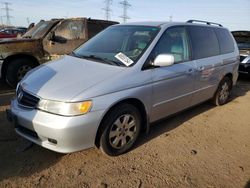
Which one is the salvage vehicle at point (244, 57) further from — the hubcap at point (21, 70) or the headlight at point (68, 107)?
the headlight at point (68, 107)

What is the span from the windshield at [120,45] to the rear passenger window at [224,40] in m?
1.98

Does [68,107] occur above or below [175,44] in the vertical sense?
→ below

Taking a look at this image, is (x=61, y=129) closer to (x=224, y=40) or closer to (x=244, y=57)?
(x=224, y=40)

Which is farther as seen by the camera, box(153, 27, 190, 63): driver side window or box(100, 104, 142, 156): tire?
box(153, 27, 190, 63): driver side window

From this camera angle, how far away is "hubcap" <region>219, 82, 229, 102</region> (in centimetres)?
548

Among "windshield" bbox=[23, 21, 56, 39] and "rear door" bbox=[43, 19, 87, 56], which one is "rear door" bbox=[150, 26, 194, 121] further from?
"windshield" bbox=[23, 21, 56, 39]

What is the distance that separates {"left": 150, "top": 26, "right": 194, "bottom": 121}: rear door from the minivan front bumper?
42.4 inches

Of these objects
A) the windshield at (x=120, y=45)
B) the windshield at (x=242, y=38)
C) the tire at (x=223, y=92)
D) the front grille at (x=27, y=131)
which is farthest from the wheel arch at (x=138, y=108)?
the windshield at (x=242, y=38)

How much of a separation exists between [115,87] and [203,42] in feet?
7.73

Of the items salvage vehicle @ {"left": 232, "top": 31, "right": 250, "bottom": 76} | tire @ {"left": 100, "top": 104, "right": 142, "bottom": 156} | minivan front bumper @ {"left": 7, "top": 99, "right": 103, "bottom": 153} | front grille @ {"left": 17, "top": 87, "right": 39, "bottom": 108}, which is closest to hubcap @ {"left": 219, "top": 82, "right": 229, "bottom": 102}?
tire @ {"left": 100, "top": 104, "right": 142, "bottom": 156}

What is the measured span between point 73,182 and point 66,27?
16.9 ft

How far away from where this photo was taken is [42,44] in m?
6.64

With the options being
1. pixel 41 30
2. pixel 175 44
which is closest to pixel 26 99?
pixel 175 44

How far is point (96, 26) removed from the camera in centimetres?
722
